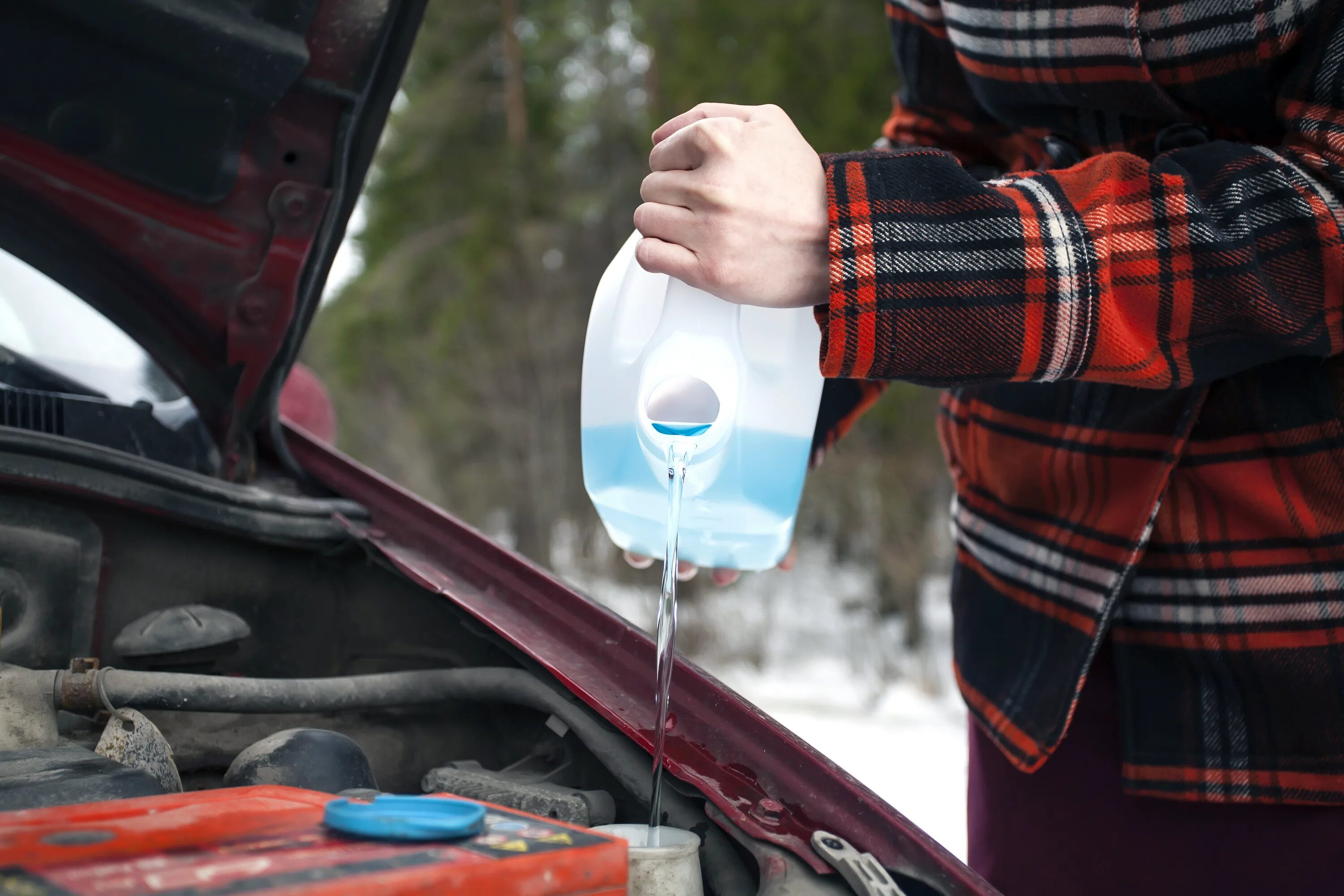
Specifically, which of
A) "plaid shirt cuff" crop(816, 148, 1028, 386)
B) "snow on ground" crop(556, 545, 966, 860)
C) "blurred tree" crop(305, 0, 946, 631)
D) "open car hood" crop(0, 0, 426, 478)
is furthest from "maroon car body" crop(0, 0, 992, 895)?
"blurred tree" crop(305, 0, 946, 631)

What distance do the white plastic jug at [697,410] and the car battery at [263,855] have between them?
59cm

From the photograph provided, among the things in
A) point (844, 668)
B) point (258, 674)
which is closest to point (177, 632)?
point (258, 674)

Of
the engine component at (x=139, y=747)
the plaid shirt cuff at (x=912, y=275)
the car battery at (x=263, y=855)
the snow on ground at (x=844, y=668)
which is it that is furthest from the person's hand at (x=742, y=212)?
the snow on ground at (x=844, y=668)

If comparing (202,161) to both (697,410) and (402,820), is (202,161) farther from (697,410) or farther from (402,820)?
(402,820)

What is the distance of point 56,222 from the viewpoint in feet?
4.99

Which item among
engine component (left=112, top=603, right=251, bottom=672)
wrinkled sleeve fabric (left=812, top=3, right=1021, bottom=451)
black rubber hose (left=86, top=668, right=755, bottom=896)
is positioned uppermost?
wrinkled sleeve fabric (left=812, top=3, right=1021, bottom=451)

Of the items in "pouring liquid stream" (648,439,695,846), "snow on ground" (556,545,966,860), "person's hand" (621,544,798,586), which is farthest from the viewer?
"snow on ground" (556,545,966,860)

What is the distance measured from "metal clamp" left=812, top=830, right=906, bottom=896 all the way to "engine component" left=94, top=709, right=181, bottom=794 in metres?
0.74

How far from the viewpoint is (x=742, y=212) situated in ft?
2.93

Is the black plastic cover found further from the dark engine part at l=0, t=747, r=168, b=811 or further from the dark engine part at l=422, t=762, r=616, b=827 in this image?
the dark engine part at l=422, t=762, r=616, b=827

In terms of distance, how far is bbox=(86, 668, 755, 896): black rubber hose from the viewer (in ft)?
3.57

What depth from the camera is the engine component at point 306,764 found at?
116 cm

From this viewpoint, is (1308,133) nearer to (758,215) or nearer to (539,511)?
(758,215)

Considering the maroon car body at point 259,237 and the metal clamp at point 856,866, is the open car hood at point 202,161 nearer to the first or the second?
the maroon car body at point 259,237
